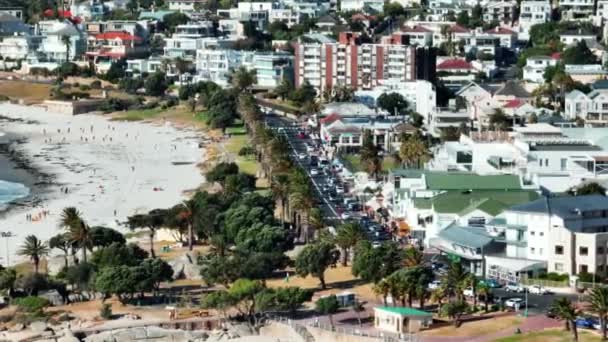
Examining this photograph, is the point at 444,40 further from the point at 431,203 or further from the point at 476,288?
the point at 476,288

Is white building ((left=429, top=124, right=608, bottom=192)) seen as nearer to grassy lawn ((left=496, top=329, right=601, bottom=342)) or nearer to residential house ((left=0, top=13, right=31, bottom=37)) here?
grassy lawn ((left=496, top=329, right=601, bottom=342))

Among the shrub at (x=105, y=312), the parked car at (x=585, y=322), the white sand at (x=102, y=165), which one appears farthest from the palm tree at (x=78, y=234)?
the parked car at (x=585, y=322)

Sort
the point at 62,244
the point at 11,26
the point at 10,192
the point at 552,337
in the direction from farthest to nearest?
the point at 11,26, the point at 10,192, the point at 62,244, the point at 552,337

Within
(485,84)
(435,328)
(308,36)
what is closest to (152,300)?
(435,328)

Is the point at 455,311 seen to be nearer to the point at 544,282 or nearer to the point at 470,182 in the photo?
the point at 544,282

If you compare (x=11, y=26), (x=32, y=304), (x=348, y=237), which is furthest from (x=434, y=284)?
A: (x=11, y=26)

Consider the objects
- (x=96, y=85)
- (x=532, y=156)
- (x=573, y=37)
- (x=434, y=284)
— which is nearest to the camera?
(x=434, y=284)

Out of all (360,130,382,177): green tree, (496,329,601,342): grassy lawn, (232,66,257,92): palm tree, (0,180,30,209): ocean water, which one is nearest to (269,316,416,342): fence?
(496,329,601,342): grassy lawn

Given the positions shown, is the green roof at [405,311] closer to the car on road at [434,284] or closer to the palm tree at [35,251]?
the car on road at [434,284]
